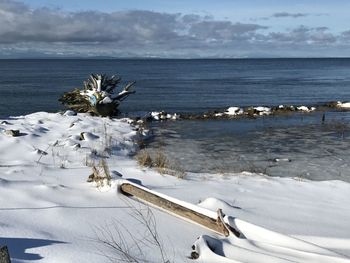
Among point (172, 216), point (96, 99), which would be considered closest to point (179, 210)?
point (172, 216)

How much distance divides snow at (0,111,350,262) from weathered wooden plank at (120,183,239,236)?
0.28 feet

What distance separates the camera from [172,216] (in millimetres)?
6227

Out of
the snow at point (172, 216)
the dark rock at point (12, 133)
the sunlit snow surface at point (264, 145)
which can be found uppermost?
the snow at point (172, 216)

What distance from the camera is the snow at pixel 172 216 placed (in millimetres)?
4891

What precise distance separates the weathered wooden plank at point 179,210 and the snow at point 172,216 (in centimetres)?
9

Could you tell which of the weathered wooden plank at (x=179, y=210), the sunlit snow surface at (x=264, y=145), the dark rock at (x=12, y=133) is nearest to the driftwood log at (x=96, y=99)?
the sunlit snow surface at (x=264, y=145)

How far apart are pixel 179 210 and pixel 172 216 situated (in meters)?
0.13

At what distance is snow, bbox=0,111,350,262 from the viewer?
16.0 feet

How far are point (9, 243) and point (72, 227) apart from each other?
2.93ft

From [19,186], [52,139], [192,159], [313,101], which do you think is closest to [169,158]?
[192,159]

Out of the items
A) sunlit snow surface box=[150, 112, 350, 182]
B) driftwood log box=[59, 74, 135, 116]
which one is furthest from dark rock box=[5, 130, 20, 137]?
driftwood log box=[59, 74, 135, 116]

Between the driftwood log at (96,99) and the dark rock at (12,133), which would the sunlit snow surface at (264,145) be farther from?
the dark rock at (12,133)

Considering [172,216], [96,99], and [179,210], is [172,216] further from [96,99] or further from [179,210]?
[96,99]

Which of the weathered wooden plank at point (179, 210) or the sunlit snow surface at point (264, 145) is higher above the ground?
the weathered wooden plank at point (179, 210)
